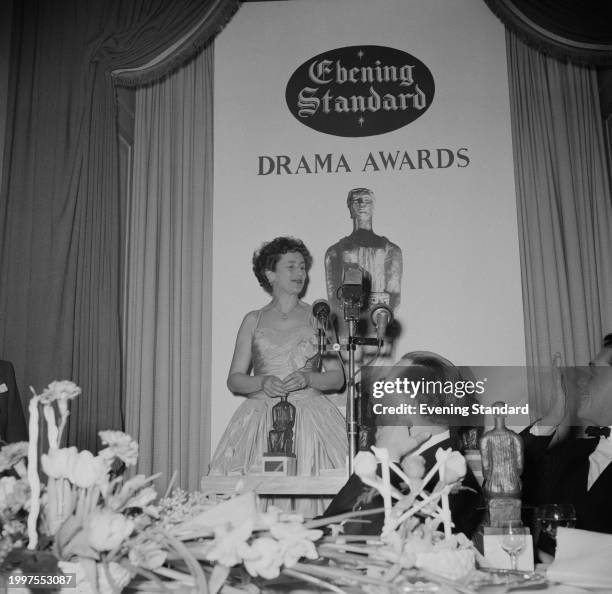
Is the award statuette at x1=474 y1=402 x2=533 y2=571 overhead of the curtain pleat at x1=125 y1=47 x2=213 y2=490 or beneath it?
beneath

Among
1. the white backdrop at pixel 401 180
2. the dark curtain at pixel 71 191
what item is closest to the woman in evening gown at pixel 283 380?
the white backdrop at pixel 401 180

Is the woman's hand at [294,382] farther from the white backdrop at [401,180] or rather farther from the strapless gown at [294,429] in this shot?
the white backdrop at [401,180]

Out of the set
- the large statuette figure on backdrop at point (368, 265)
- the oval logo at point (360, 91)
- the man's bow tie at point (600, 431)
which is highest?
the oval logo at point (360, 91)

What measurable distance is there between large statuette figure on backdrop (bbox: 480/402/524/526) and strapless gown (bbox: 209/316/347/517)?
2978 mm

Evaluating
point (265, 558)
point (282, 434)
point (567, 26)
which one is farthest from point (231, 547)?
point (567, 26)

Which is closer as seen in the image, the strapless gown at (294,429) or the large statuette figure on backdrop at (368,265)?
the strapless gown at (294,429)

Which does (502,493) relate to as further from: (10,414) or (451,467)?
(10,414)

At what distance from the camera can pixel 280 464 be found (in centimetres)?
404

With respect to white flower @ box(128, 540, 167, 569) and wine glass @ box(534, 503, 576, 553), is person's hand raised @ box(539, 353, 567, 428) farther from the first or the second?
white flower @ box(128, 540, 167, 569)

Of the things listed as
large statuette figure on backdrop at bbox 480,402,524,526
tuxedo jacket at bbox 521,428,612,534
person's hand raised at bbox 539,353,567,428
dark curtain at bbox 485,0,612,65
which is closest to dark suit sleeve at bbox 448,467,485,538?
tuxedo jacket at bbox 521,428,612,534

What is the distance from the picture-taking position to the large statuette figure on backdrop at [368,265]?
16.3ft

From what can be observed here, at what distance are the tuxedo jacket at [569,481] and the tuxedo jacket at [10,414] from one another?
7.61 ft

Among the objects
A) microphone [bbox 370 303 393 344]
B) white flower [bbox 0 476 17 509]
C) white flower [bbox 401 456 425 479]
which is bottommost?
white flower [bbox 0 476 17 509]

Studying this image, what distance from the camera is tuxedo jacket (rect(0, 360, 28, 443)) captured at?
3.58 metres
